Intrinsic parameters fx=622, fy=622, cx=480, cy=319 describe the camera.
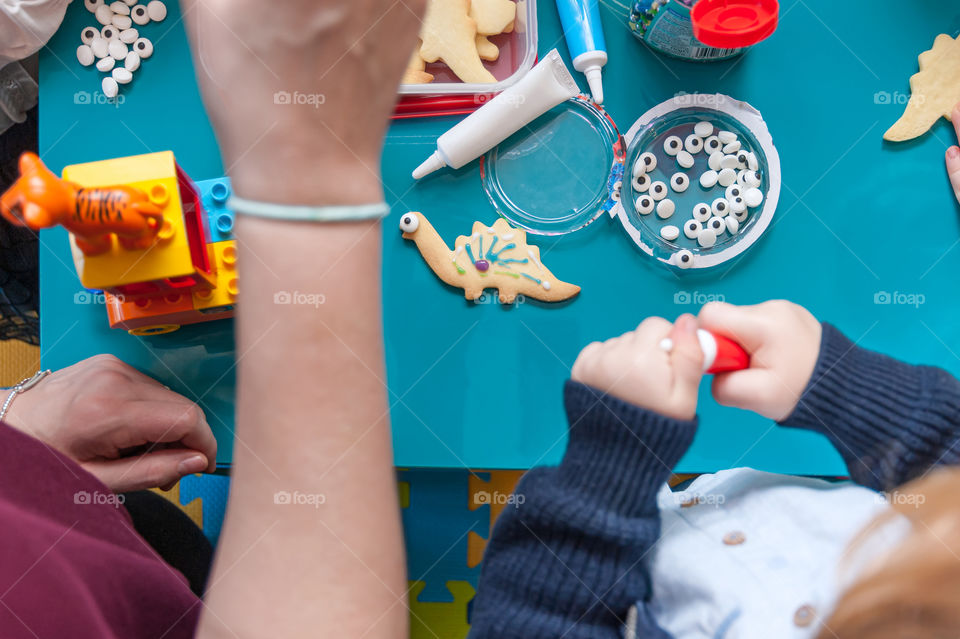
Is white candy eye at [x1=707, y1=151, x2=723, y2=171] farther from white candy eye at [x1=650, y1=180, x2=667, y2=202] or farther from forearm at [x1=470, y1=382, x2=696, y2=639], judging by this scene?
forearm at [x1=470, y1=382, x2=696, y2=639]

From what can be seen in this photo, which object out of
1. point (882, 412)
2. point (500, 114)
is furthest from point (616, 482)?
point (500, 114)

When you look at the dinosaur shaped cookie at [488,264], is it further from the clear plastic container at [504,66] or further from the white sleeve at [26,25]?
the white sleeve at [26,25]

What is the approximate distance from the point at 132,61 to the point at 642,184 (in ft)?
2.18

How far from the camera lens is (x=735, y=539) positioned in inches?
21.8

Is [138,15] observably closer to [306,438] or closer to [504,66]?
[504,66]

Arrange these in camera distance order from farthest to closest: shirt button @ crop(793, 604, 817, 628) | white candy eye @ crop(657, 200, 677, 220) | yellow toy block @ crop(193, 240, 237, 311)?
1. white candy eye @ crop(657, 200, 677, 220)
2. yellow toy block @ crop(193, 240, 237, 311)
3. shirt button @ crop(793, 604, 817, 628)

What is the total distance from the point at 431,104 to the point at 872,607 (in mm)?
689

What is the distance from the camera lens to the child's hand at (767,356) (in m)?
0.56

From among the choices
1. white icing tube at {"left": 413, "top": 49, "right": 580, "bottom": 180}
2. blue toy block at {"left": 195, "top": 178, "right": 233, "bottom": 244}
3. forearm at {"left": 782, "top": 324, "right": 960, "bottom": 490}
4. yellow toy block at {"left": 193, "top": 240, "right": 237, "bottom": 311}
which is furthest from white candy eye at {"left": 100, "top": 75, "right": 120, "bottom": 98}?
forearm at {"left": 782, "top": 324, "right": 960, "bottom": 490}

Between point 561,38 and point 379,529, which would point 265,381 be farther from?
point 561,38

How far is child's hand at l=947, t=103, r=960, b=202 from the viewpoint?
769 millimetres

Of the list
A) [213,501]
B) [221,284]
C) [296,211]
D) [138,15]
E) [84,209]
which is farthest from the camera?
[213,501]

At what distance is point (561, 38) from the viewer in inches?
31.6

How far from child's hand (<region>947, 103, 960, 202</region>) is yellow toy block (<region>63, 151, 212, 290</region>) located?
89 centimetres
